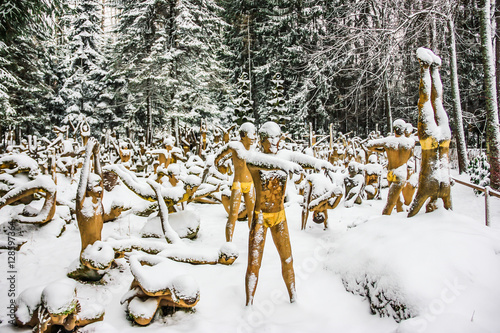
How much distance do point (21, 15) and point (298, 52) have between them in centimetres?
1988

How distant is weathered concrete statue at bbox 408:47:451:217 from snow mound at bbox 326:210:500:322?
0.26m

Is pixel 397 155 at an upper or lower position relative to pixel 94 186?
upper

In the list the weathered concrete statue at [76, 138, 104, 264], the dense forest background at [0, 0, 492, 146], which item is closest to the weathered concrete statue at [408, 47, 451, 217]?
the weathered concrete statue at [76, 138, 104, 264]

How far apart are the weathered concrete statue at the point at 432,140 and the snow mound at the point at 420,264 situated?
0.26 metres

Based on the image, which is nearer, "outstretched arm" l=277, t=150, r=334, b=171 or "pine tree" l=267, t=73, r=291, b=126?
"outstretched arm" l=277, t=150, r=334, b=171

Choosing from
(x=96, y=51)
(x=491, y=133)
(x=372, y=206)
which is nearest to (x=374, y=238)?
(x=372, y=206)

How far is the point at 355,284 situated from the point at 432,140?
7.08 ft

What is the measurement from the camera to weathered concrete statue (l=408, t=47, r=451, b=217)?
3678mm

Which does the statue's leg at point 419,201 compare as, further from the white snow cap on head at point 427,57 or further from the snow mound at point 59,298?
the snow mound at point 59,298

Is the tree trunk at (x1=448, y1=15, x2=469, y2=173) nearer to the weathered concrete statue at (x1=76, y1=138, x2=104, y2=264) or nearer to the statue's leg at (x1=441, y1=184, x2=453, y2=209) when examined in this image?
the statue's leg at (x1=441, y1=184, x2=453, y2=209)

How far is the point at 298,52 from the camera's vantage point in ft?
76.9

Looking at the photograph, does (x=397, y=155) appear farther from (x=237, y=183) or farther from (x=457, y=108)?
(x=457, y=108)

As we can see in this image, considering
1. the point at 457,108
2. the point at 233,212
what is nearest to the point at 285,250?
the point at 233,212

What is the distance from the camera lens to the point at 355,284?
3289 millimetres
